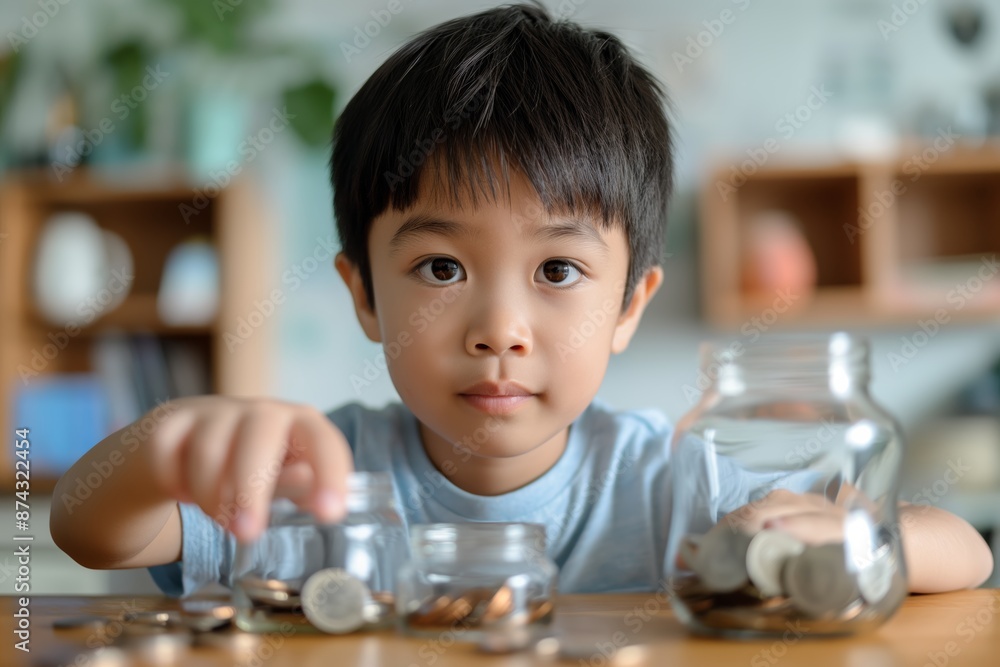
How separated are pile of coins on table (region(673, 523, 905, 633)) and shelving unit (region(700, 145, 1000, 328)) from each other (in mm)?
2214

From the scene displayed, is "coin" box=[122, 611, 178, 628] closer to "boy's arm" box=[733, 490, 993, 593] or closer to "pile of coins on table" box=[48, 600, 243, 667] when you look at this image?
"pile of coins on table" box=[48, 600, 243, 667]

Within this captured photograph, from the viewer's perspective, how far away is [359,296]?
3.21 feet

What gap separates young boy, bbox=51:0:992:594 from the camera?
2.43 ft

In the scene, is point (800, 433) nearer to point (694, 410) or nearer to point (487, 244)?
point (694, 410)

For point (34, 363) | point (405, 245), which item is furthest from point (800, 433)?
point (34, 363)

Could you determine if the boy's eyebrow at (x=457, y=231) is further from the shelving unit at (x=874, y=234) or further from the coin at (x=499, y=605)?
the shelving unit at (x=874, y=234)

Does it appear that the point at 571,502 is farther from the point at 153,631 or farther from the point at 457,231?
the point at 153,631

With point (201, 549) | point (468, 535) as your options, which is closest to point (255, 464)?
point (468, 535)

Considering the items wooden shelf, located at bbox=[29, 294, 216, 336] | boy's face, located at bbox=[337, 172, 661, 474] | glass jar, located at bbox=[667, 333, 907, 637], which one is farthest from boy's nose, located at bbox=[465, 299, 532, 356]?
wooden shelf, located at bbox=[29, 294, 216, 336]

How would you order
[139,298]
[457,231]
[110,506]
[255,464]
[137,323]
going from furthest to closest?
1. [139,298]
2. [137,323]
3. [457,231]
4. [110,506]
5. [255,464]

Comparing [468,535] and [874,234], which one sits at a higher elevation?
[874,234]

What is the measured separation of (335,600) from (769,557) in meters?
0.21

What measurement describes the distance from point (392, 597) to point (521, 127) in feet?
1.50

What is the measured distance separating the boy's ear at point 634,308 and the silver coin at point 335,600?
0.51 m
